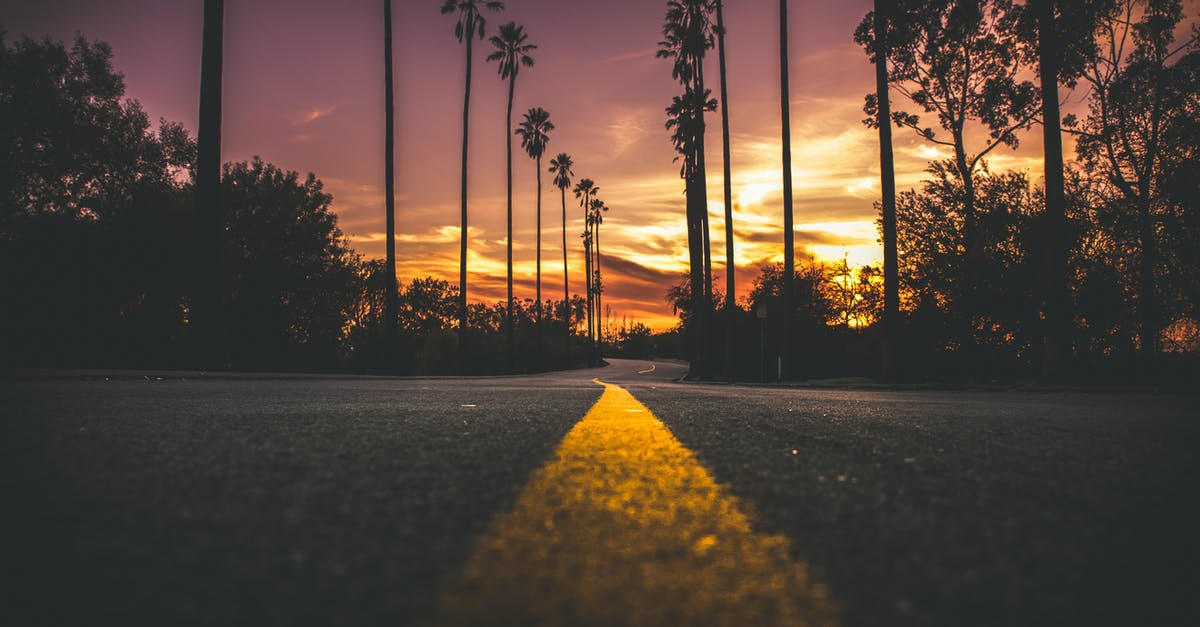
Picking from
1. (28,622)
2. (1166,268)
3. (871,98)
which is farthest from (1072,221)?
(28,622)

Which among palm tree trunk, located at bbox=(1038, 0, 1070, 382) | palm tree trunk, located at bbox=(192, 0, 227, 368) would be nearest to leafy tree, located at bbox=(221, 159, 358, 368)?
palm tree trunk, located at bbox=(192, 0, 227, 368)

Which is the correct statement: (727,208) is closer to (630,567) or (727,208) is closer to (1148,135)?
(1148,135)

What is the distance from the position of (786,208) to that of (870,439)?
23741 mm

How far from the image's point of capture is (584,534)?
3.82 ft

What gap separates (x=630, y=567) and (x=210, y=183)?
18373 mm

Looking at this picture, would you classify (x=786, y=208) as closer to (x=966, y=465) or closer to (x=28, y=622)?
(x=966, y=465)

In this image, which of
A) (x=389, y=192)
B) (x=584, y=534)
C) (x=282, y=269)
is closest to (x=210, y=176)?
(x=389, y=192)

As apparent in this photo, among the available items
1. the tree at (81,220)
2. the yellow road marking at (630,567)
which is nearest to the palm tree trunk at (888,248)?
the yellow road marking at (630,567)

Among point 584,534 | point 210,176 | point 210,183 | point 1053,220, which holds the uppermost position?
point 210,176

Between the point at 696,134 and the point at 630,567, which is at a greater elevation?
the point at 696,134

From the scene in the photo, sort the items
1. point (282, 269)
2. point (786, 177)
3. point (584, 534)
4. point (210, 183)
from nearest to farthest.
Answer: point (584, 534)
point (210, 183)
point (786, 177)
point (282, 269)

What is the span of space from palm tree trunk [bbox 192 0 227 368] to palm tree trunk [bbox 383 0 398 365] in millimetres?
10759

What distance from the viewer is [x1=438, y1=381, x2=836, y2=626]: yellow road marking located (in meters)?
0.79

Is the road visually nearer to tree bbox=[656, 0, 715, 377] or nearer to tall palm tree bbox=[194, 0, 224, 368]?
tall palm tree bbox=[194, 0, 224, 368]
